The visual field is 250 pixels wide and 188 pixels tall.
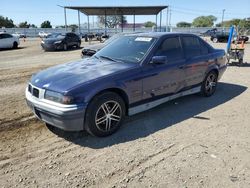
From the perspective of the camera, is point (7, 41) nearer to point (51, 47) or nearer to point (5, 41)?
point (5, 41)

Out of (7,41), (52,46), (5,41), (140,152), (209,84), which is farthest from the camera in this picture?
(7,41)

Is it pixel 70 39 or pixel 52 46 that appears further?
pixel 70 39

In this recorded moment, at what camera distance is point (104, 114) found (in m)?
4.21

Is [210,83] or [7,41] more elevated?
[7,41]

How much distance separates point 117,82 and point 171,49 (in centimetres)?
173

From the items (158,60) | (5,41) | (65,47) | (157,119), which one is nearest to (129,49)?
(158,60)

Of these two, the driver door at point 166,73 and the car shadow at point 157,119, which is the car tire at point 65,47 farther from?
the driver door at point 166,73

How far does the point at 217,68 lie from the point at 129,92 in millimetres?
3292

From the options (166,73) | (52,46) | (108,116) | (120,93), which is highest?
(166,73)

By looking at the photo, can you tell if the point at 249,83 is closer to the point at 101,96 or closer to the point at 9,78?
the point at 101,96

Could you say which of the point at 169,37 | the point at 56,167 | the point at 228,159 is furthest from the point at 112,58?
the point at 228,159

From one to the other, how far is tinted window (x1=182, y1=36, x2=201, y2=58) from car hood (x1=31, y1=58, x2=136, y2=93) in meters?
1.71

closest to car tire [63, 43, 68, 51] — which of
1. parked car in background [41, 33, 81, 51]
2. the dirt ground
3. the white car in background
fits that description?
parked car in background [41, 33, 81, 51]

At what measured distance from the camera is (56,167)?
3.48 meters
